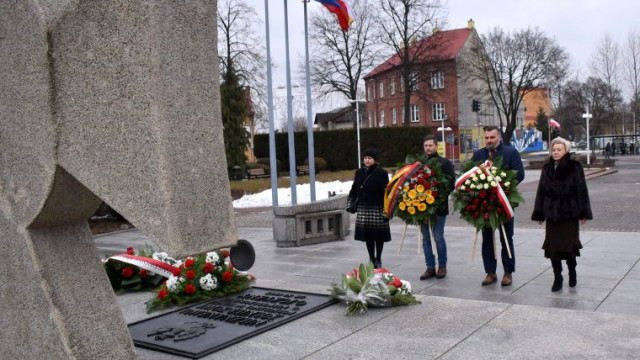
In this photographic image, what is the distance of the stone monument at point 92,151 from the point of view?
3.20 meters

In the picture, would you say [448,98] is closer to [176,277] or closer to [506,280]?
[506,280]

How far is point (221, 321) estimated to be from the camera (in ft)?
20.0

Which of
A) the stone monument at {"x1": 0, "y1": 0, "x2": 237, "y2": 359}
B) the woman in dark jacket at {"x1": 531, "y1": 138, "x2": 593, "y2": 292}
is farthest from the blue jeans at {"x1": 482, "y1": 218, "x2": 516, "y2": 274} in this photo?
the stone monument at {"x1": 0, "y1": 0, "x2": 237, "y2": 359}

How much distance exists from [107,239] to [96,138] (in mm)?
11812

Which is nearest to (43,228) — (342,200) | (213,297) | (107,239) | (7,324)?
(7,324)

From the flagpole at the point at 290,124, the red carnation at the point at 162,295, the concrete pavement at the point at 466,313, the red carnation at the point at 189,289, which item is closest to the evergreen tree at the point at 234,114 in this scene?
the flagpole at the point at 290,124

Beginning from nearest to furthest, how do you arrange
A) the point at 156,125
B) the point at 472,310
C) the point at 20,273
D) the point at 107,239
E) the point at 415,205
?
the point at 156,125 < the point at 20,273 < the point at 472,310 < the point at 415,205 < the point at 107,239

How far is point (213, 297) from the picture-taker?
7.16m

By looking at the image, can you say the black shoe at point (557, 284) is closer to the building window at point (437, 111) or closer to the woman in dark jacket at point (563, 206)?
the woman in dark jacket at point (563, 206)

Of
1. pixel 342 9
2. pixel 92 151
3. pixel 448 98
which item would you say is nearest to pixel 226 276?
pixel 92 151

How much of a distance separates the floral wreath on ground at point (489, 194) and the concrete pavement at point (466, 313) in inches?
34.8

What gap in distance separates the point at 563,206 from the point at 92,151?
5.52 metres

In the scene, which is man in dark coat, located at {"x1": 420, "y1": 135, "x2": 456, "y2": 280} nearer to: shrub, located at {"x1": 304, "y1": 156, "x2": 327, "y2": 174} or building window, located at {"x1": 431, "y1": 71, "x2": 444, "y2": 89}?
shrub, located at {"x1": 304, "y1": 156, "x2": 327, "y2": 174}

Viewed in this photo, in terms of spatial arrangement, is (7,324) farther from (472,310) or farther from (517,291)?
(517,291)
